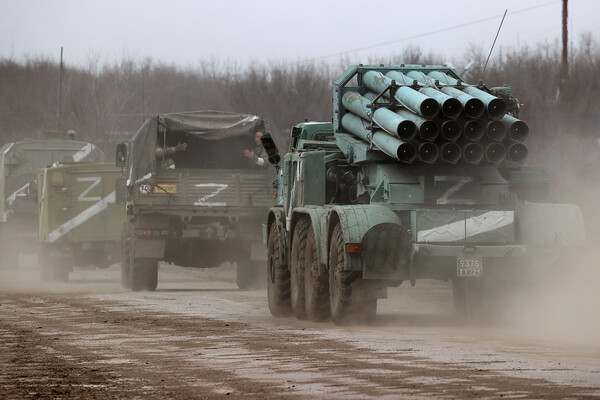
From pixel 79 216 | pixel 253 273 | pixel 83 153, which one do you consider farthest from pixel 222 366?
pixel 83 153

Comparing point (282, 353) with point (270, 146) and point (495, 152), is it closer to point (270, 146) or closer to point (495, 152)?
point (495, 152)

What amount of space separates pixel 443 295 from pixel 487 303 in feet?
23.0

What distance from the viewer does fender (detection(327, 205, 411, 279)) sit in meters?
15.1

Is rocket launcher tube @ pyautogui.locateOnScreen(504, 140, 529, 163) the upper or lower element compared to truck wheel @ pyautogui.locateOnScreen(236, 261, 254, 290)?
upper

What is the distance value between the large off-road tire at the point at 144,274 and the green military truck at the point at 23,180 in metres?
8.32

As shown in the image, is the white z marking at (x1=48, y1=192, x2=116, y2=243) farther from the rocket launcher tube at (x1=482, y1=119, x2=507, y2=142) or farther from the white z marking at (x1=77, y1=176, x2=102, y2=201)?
the rocket launcher tube at (x1=482, y1=119, x2=507, y2=142)

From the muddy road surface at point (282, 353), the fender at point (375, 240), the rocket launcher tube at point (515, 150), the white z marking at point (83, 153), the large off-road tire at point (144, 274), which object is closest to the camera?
the muddy road surface at point (282, 353)

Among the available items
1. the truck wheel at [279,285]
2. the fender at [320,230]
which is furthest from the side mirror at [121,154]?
the fender at [320,230]

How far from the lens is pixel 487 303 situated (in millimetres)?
15812

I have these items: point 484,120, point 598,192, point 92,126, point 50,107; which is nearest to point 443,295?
point 598,192

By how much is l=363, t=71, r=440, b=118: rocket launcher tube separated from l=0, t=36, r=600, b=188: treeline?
17.5 metres

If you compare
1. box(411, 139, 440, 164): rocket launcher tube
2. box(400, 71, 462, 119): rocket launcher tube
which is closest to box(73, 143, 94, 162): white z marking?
box(400, 71, 462, 119): rocket launcher tube

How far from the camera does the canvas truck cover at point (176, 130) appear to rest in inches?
987

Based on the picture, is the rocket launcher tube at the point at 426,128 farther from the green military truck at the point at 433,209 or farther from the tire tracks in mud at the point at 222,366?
the tire tracks in mud at the point at 222,366
